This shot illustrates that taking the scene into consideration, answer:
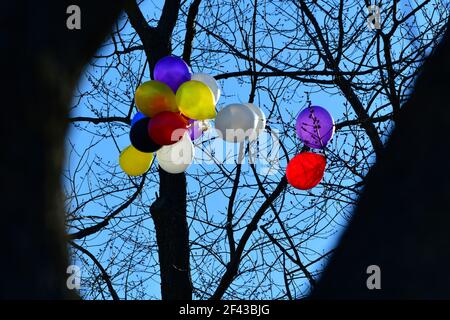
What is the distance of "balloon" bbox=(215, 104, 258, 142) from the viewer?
444 centimetres

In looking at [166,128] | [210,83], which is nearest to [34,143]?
[166,128]

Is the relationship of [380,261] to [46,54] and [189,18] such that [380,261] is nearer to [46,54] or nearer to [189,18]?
[46,54]

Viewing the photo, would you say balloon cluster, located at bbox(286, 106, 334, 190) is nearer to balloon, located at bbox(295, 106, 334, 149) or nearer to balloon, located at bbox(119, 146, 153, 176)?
balloon, located at bbox(295, 106, 334, 149)

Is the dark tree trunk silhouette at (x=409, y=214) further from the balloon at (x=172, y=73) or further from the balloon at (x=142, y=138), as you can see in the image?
the balloon at (x=172, y=73)

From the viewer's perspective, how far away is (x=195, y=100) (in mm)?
4297

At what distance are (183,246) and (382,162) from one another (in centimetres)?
401

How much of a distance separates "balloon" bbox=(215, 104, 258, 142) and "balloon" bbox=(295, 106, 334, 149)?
1.54ft

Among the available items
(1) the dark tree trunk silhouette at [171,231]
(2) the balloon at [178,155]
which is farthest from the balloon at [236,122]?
(1) the dark tree trunk silhouette at [171,231]

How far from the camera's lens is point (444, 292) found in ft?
6.02

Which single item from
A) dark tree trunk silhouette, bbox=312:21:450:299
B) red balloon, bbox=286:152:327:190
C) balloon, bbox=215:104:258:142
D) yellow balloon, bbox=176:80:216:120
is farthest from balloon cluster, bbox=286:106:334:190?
dark tree trunk silhouette, bbox=312:21:450:299

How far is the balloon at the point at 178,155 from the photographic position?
4.61 metres

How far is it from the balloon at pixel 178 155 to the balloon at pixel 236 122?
230 millimetres

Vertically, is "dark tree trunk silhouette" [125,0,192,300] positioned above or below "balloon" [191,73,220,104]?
below
